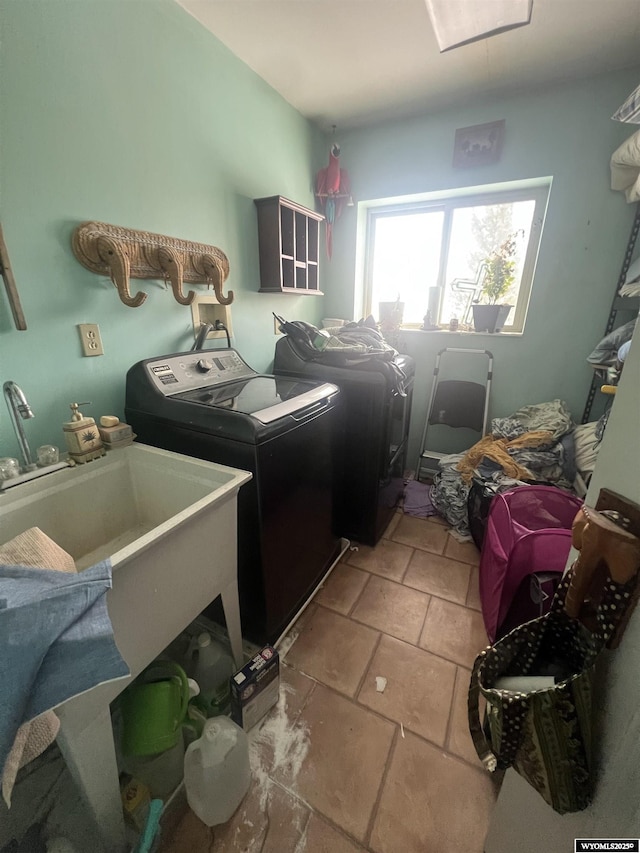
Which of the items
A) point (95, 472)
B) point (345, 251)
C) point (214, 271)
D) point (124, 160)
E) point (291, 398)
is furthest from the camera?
point (345, 251)

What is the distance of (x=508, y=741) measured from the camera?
61 centimetres

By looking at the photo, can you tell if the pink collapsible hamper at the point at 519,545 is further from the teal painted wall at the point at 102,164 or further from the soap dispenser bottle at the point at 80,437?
the teal painted wall at the point at 102,164

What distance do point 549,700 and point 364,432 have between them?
125cm

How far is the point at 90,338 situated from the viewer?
1.17 meters

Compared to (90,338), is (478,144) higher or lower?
higher

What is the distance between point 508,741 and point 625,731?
0.20 m

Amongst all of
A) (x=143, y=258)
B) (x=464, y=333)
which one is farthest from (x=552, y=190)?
(x=143, y=258)

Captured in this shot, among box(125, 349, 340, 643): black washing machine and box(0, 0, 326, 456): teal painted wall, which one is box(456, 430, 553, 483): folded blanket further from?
box(0, 0, 326, 456): teal painted wall

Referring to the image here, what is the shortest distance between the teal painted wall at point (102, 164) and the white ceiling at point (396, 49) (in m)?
0.18

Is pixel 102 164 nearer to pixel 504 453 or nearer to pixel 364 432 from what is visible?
pixel 364 432

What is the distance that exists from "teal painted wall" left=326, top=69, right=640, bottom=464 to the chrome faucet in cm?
226

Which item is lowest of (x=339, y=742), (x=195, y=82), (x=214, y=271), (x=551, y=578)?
(x=339, y=742)

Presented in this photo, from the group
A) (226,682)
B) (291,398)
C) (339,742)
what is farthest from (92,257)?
(339,742)

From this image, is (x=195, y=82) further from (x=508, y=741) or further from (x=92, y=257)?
(x=508, y=741)
